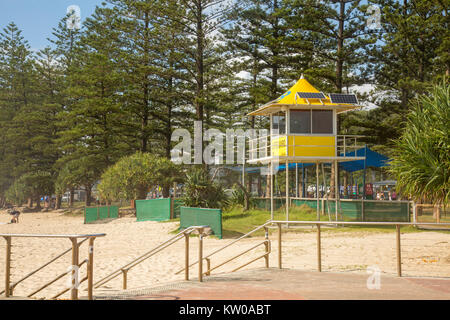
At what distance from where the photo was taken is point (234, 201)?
87.6ft

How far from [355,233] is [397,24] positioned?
14.5 metres

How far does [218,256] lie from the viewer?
14.1 metres

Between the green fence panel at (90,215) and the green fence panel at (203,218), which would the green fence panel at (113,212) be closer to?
the green fence panel at (90,215)

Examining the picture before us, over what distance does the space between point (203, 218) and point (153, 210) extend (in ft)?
25.2

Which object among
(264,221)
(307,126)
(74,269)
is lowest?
(264,221)

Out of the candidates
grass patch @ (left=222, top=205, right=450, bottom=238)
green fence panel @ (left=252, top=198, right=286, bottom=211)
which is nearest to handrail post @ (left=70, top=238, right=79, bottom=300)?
grass patch @ (left=222, top=205, right=450, bottom=238)

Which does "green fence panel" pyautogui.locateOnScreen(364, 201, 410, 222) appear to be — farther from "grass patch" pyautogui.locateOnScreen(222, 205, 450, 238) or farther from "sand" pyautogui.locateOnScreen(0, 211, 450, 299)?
"sand" pyautogui.locateOnScreen(0, 211, 450, 299)

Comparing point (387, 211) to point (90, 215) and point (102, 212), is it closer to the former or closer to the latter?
point (102, 212)

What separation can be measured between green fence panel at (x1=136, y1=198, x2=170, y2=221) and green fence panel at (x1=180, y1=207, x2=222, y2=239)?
4.99 m

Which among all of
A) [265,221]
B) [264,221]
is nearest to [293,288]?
[265,221]

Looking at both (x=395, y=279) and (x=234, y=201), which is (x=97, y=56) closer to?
(x=234, y=201)
